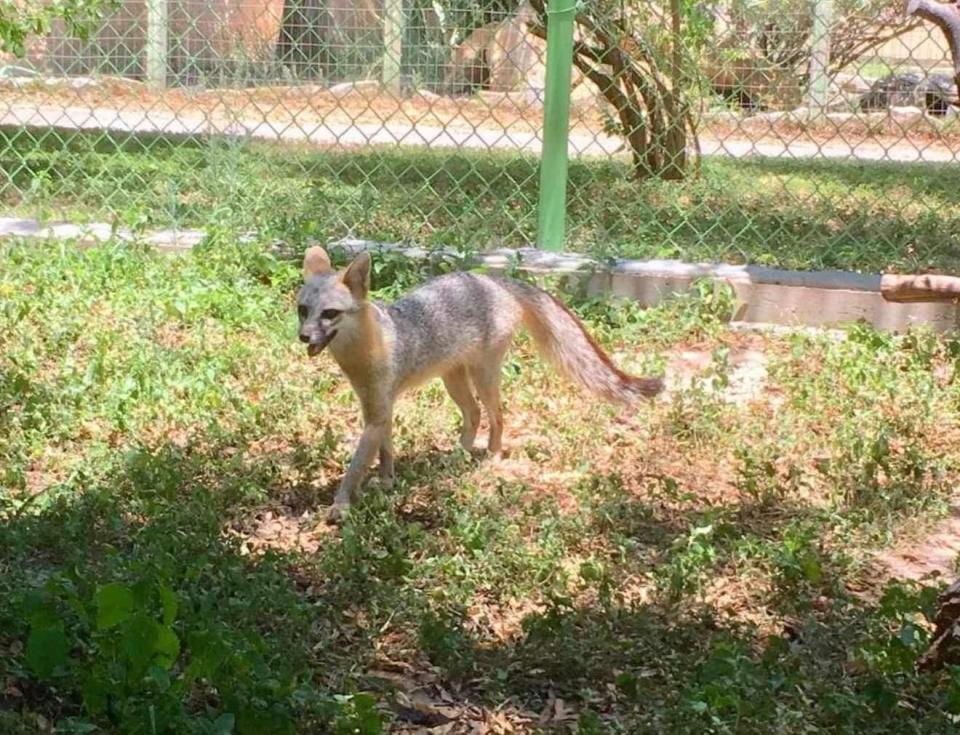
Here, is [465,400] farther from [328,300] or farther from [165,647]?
[165,647]

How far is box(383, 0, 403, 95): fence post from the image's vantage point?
7508 mm

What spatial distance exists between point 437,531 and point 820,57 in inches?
157

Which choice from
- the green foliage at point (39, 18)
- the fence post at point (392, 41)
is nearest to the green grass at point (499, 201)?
the fence post at point (392, 41)

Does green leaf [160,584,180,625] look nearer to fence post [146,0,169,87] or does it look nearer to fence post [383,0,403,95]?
fence post [383,0,403,95]

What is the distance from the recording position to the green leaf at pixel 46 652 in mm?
2977

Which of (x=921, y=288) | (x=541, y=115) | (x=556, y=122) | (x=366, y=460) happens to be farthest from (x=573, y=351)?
(x=541, y=115)

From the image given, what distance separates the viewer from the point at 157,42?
27.2 feet

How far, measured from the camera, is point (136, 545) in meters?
4.29

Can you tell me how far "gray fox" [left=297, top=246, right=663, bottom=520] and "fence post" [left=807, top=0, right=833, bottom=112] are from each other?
7.93 feet

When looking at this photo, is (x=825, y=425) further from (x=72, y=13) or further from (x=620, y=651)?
(x=72, y=13)

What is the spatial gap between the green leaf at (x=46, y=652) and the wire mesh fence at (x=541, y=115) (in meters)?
4.44

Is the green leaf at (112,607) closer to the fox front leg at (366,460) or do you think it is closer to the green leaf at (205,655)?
the green leaf at (205,655)

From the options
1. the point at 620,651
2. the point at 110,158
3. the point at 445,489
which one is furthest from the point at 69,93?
the point at 620,651

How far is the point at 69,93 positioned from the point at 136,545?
590 cm
